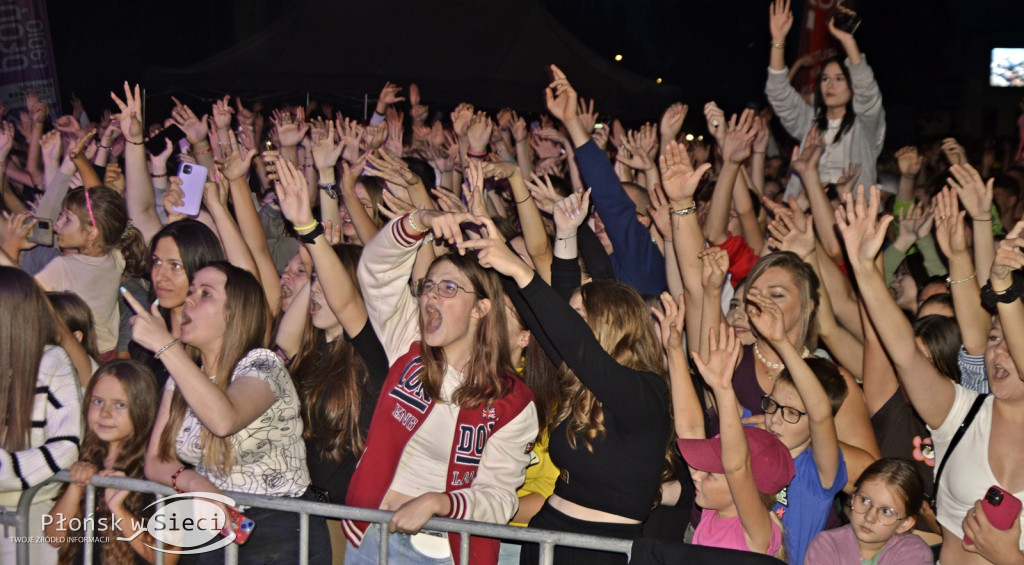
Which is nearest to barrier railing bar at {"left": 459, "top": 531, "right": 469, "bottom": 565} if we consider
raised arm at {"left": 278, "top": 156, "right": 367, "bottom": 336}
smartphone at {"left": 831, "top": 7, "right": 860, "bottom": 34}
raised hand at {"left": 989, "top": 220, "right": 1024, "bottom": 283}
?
raised arm at {"left": 278, "top": 156, "right": 367, "bottom": 336}

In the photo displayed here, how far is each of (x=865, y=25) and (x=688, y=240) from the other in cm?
2706

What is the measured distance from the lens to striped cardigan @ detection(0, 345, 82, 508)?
11.6 ft

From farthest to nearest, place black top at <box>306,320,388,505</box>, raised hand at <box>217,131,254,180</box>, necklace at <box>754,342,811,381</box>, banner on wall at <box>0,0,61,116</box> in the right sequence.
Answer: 1. banner on wall at <box>0,0,61,116</box>
2. raised hand at <box>217,131,254,180</box>
3. necklace at <box>754,342,811,381</box>
4. black top at <box>306,320,388,505</box>

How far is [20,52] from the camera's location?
9547 millimetres

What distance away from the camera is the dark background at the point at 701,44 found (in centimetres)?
1831

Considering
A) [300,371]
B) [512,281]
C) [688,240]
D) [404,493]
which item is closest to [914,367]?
[688,240]

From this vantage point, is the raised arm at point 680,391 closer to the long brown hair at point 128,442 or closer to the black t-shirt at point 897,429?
the black t-shirt at point 897,429

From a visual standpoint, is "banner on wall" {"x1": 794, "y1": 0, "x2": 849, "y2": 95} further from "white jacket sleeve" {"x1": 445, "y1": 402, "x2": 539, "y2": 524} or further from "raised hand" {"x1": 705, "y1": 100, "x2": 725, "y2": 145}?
"white jacket sleeve" {"x1": 445, "y1": 402, "x2": 539, "y2": 524}

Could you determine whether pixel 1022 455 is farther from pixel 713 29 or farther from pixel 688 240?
pixel 713 29

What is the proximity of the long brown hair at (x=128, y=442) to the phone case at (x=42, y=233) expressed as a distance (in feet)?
6.77

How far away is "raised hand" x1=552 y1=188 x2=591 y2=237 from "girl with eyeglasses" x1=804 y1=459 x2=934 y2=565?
1.63 metres

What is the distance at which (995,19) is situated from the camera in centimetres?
3303

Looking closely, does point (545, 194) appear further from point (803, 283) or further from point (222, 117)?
point (222, 117)

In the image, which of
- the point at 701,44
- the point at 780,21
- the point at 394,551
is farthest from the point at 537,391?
the point at 701,44
